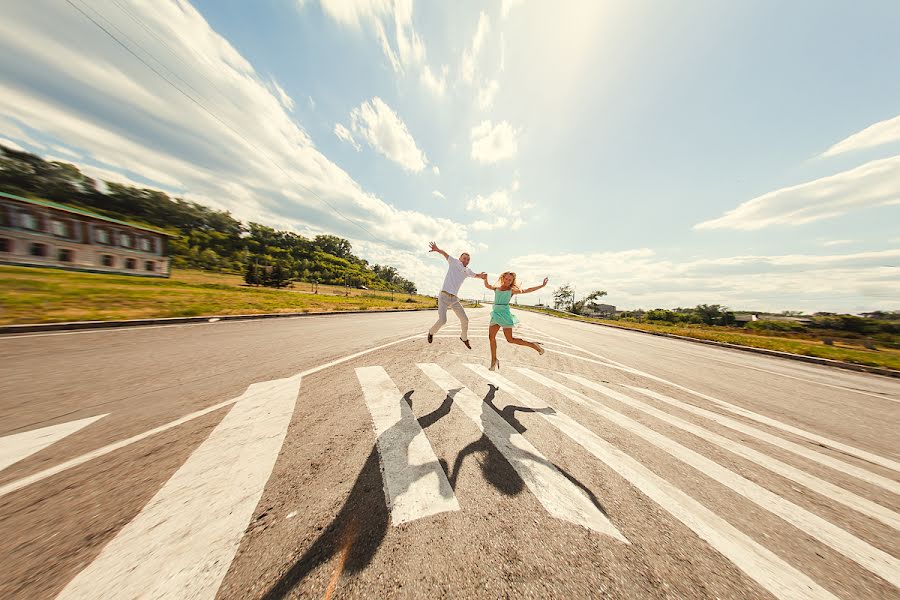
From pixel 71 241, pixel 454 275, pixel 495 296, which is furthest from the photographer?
pixel 71 241

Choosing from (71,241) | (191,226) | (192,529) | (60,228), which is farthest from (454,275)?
(191,226)

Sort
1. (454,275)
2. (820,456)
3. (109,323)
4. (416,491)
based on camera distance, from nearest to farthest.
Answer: (416,491) → (820,456) → (454,275) → (109,323)

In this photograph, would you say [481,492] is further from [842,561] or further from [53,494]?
[53,494]

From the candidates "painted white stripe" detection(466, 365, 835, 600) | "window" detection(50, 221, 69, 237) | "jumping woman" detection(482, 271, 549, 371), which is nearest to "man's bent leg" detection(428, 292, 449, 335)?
"jumping woman" detection(482, 271, 549, 371)

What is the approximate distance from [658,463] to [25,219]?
45073mm

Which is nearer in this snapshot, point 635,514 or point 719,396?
point 635,514

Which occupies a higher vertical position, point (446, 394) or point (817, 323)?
point (817, 323)

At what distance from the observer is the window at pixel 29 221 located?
22927 millimetres

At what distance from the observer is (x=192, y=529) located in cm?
154

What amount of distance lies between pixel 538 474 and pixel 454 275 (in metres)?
3.91

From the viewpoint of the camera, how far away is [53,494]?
5.74 ft

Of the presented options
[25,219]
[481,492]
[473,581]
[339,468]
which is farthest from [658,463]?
[25,219]

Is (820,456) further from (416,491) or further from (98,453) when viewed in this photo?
(98,453)

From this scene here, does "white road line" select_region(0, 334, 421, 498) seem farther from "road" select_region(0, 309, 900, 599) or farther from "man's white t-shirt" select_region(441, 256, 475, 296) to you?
"man's white t-shirt" select_region(441, 256, 475, 296)
